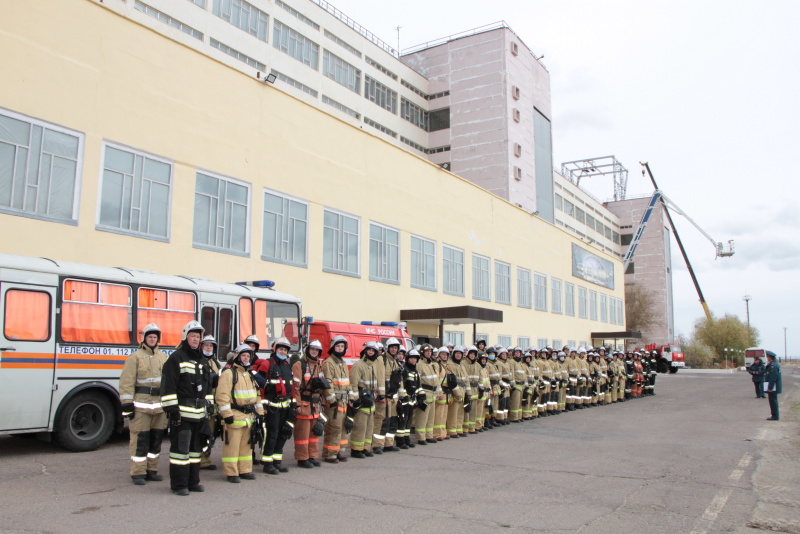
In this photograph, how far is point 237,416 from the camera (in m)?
8.62

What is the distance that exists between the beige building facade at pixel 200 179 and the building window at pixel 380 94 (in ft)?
61.6

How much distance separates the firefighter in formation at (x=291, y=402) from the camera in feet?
26.5

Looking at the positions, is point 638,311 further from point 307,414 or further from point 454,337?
point 307,414

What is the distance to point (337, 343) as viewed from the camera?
34.7ft

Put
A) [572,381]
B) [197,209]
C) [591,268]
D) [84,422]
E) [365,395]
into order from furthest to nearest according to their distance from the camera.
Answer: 1. [591,268]
2. [572,381]
3. [197,209]
4. [84,422]
5. [365,395]

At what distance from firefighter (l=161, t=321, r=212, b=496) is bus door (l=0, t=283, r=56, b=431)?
3667 mm

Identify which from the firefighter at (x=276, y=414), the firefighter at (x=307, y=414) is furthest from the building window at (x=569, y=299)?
the firefighter at (x=276, y=414)

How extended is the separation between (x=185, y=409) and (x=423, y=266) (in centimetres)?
2195

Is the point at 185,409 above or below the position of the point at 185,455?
above

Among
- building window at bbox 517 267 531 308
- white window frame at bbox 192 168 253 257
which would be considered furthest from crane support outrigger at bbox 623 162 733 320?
white window frame at bbox 192 168 253 257

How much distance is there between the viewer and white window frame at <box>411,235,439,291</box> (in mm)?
28781

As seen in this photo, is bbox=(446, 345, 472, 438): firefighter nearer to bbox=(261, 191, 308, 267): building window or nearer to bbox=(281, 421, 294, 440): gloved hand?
bbox=(281, 421, 294, 440): gloved hand

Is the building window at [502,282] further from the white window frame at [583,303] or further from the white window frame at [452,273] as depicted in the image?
the white window frame at [583,303]

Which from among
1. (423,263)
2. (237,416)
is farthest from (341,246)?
Answer: (237,416)
